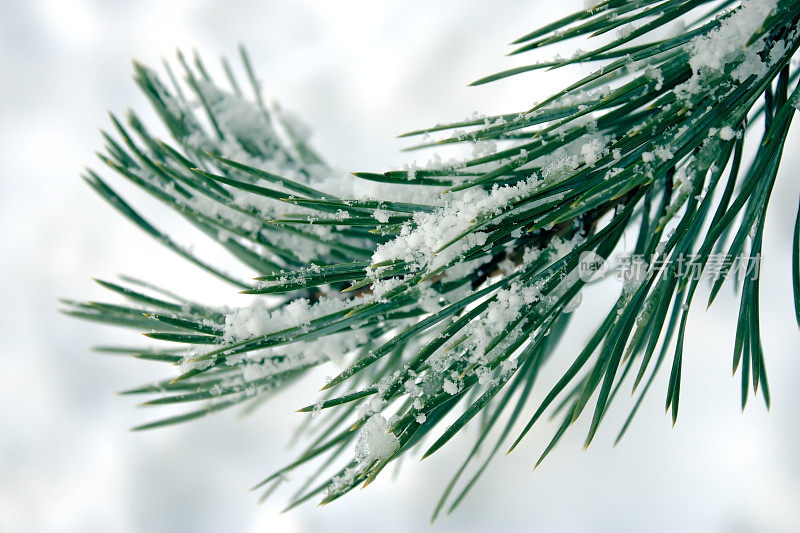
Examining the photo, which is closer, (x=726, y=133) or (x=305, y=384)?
(x=726, y=133)

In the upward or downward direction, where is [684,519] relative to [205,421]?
downward

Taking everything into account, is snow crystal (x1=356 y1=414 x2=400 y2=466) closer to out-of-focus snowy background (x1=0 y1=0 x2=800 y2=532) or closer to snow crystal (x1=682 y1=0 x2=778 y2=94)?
snow crystal (x1=682 y1=0 x2=778 y2=94)

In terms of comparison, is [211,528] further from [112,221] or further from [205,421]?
[112,221]

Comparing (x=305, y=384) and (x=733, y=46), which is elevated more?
(x=733, y=46)

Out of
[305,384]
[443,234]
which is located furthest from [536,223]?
[305,384]

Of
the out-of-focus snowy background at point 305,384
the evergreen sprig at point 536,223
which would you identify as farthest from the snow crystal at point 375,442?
the out-of-focus snowy background at point 305,384

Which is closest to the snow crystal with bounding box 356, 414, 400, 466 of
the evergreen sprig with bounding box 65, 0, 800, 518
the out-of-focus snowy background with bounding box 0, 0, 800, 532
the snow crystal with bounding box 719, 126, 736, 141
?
the evergreen sprig with bounding box 65, 0, 800, 518

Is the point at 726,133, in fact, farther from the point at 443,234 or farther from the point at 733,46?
the point at 443,234

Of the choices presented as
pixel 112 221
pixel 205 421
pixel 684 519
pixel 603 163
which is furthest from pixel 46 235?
pixel 684 519
